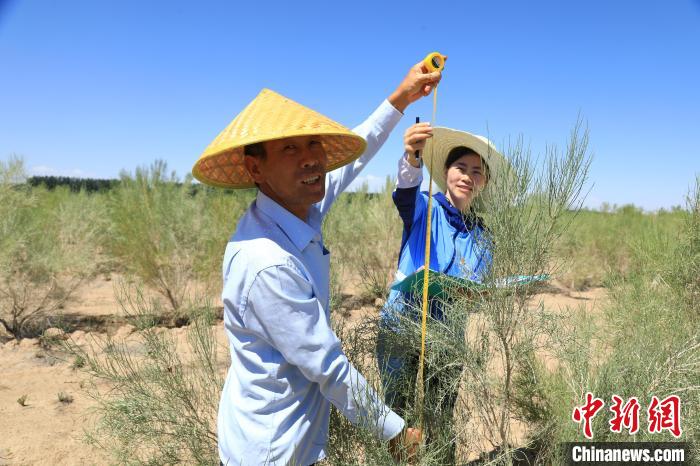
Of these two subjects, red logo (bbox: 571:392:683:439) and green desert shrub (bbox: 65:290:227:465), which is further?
green desert shrub (bbox: 65:290:227:465)

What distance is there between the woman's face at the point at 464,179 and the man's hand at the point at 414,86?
0.43m

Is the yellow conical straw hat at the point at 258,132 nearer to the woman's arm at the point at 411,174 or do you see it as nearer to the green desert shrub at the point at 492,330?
the woman's arm at the point at 411,174

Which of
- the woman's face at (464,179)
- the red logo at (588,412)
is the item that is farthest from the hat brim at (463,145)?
the red logo at (588,412)

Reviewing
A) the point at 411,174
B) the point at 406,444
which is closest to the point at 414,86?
the point at 411,174

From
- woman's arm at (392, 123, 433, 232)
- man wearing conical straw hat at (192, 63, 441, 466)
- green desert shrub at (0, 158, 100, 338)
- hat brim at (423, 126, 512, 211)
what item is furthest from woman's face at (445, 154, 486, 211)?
green desert shrub at (0, 158, 100, 338)

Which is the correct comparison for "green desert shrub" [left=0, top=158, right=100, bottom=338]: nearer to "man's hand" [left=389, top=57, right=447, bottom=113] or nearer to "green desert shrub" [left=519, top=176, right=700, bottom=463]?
"man's hand" [left=389, top=57, right=447, bottom=113]

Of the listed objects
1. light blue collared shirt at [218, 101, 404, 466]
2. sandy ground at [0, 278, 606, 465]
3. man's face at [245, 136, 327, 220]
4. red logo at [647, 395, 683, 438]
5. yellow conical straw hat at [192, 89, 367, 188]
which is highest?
yellow conical straw hat at [192, 89, 367, 188]

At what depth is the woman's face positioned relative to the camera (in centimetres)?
234

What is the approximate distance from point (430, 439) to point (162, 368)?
152 cm

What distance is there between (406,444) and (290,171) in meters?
1.03

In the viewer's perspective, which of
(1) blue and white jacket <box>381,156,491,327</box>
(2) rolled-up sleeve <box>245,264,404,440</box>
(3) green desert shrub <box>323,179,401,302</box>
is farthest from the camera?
(3) green desert shrub <box>323,179,401,302</box>

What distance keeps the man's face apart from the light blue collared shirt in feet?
0.19

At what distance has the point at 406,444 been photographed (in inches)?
67.2

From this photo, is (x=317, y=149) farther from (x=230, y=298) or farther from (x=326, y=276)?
(x=230, y=298)
